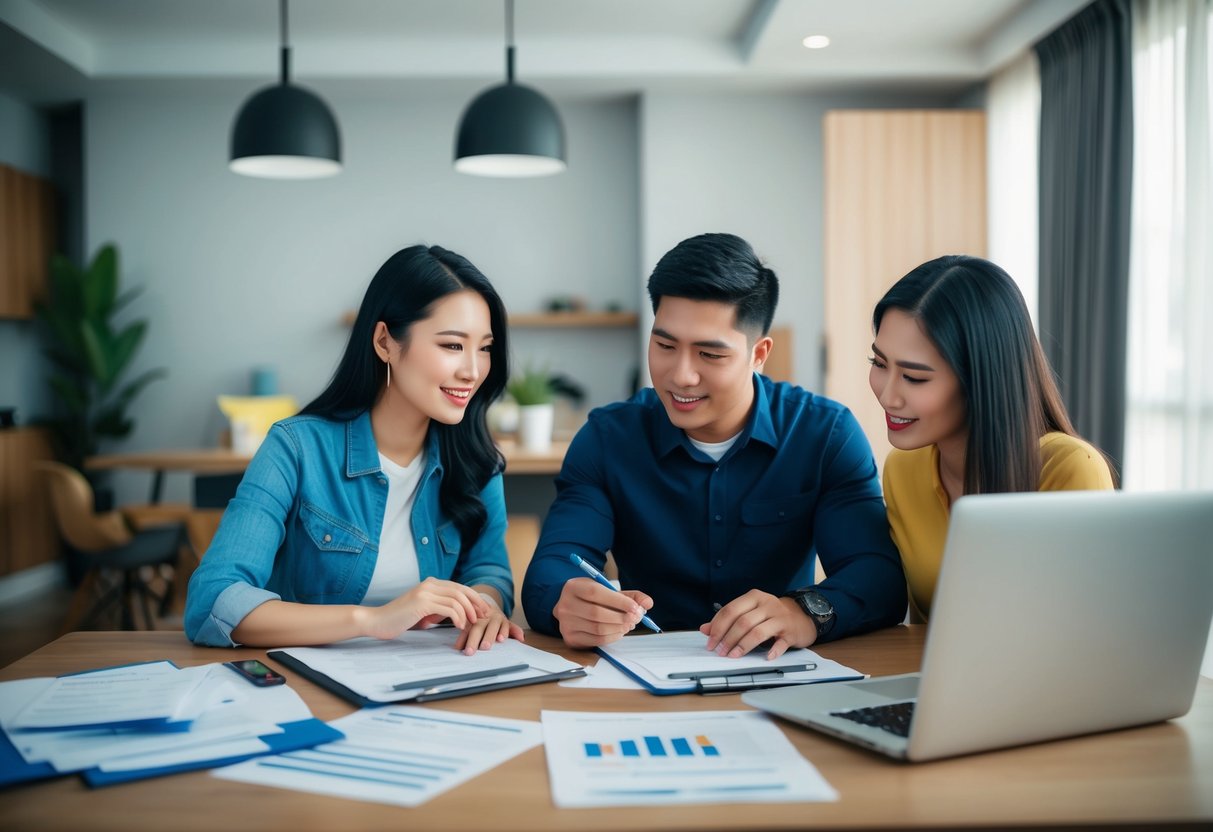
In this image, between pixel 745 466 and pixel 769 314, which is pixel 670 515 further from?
pixel 769 314

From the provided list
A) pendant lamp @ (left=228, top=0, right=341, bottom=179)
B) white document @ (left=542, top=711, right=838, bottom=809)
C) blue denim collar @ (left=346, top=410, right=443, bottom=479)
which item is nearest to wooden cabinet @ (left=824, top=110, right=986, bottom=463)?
pendant lamp @ (left=228, top=0, right=341, bottom=179)

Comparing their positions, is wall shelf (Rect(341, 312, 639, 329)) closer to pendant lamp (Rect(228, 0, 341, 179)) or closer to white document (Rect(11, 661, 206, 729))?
pendant lamp (Rect(228, 0, 341, 179))

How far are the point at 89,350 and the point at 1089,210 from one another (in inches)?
184

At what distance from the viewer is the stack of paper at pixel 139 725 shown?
905 millimetres

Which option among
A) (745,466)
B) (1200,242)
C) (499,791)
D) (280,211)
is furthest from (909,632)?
(280,211)

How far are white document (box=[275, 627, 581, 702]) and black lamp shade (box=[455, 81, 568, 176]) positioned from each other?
7.90ft

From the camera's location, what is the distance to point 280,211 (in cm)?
550

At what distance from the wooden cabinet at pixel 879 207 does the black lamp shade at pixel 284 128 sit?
7.19 ft

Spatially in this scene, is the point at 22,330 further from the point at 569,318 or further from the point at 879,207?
the point at 879,207

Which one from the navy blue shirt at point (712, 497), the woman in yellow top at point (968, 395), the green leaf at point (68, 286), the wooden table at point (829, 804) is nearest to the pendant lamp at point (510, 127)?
the navy blue shirt at point (712, 497)

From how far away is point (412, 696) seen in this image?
109cm

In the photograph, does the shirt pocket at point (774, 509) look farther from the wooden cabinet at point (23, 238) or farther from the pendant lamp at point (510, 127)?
the wooden cabinet at point (23, 238)

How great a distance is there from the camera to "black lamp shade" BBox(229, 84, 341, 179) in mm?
3438

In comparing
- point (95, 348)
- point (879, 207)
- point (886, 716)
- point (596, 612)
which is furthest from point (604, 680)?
point (95, 348)
